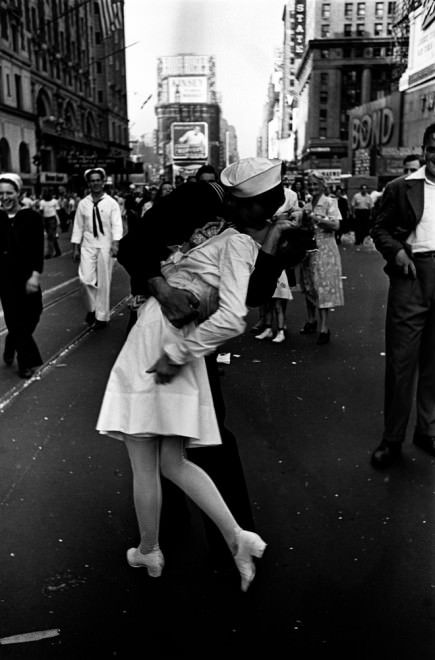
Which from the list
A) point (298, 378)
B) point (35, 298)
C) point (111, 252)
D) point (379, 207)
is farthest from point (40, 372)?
point (379, 207)

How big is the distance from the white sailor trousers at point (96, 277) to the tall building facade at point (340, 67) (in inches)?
4340

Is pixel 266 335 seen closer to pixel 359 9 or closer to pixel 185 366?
pixel 185 366

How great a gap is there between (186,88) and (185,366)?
185 m

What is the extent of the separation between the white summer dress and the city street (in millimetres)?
725

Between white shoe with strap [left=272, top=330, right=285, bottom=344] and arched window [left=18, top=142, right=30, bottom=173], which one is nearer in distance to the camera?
white shoe with strap [left=272, top=330, right=285, bottom=344]

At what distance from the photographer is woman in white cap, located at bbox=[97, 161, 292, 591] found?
104 inches

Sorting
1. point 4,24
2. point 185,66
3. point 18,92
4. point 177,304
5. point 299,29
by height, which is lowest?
point 177,304

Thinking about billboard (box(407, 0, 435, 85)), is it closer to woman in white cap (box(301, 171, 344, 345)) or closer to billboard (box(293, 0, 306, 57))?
woman in white cap (box(301, 171, 344, 345))

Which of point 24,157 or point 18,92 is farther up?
point 18,92

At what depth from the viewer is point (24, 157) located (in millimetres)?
52000

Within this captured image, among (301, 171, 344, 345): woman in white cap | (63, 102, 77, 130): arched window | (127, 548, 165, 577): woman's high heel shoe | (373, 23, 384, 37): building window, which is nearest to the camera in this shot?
(127, 548, 165, 577): woman's high heel shoe

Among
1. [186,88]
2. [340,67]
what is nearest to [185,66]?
[186,88]

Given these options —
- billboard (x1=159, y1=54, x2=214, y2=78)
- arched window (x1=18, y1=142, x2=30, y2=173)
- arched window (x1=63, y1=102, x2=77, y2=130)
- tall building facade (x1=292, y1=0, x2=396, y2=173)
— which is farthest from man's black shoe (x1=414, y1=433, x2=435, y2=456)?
billboard (x1=159, y1=54, x2=214, y2=78)

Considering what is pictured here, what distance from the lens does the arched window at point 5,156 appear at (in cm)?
4744
